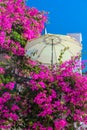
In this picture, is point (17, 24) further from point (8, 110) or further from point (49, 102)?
point (49, 102)

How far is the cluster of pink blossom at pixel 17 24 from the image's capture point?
8711mm

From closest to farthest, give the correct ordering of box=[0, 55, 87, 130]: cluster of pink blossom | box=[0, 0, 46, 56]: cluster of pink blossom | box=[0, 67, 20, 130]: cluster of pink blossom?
box=[0, 55, 87, 130]: cluster of pink blossom → box=[0, 67, 20, 130]: cluster of pink blossom → box=[0, 0, 46, 56]: cluster of pink blossom

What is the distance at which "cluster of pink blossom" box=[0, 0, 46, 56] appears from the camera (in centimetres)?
871

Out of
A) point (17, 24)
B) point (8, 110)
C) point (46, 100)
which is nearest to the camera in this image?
point (46, 100)

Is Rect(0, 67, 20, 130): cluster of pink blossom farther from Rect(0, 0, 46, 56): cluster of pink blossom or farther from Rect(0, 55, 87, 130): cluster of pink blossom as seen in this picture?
Rect(0, 0, 46, 56): cluster of pink blossom

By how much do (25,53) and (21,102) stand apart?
5.83 ft

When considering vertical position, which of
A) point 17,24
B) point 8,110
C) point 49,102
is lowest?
point 8,110

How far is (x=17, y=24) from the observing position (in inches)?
383

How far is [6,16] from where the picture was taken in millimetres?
8750

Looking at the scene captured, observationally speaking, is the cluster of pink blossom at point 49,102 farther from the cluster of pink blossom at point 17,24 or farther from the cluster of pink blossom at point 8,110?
the cluster of pink blossom at point 17,24

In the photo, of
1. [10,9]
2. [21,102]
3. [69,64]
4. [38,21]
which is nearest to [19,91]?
[21,102]

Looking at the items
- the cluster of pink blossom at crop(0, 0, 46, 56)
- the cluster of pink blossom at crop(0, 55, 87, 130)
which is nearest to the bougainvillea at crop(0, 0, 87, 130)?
the cluster of pink blossom at crop(0, 55, 87, 130)

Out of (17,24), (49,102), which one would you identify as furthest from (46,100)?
(17,24)

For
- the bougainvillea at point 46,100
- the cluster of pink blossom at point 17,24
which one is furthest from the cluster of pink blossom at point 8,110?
the cluster of pink blossom at point 17,24
